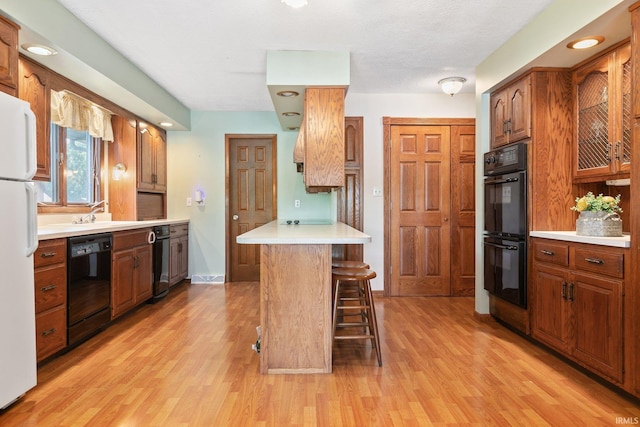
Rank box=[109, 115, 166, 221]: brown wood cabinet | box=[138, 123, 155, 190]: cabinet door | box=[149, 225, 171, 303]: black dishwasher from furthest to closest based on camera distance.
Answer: box=[138, 123, 155, 190]: cabinet door → box=[109, 115, 166, 221]: brown wood cabinet → box=[149, 225, 171, 303]: black dishwasher

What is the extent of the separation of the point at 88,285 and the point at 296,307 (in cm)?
172

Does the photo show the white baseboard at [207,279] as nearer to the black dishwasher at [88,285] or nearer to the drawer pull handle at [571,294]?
the black dishwasher at [88,285]

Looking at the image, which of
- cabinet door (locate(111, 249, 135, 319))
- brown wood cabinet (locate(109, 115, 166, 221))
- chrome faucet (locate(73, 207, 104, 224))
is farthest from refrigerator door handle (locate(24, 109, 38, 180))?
brown wood cabinet (locate(109, 115, 166, 221))

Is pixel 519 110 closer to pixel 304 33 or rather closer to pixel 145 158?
pixel 304 33

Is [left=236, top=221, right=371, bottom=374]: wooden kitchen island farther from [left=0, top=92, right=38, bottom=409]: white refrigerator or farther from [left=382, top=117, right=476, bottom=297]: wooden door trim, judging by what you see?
[left=382, top=117, right=476, bottom=297]: wooden door trim

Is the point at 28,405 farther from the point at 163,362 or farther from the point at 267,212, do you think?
the point at 267,212

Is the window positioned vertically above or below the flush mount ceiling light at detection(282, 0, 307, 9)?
below

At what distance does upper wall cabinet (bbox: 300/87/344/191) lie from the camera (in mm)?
3211

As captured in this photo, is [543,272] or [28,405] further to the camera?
[543,272]

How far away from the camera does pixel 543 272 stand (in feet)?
9.00

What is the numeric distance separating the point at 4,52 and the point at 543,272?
12.0 ft

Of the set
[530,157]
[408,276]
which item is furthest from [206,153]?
[530,157]

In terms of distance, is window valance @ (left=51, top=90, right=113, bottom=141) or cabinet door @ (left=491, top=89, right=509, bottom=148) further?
window valance @ (left=51, top=90, right=113, bottom=141)

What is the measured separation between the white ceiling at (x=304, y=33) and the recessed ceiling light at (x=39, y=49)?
306 mm
